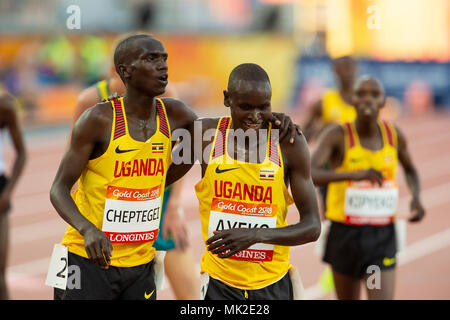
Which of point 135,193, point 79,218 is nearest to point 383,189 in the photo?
point 135,193

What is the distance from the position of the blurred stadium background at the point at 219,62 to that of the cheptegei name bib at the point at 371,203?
2451 millimetres

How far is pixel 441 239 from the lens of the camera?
970cm

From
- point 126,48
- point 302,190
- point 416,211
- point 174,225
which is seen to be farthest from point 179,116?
point 416,211

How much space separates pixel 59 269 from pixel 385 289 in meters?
2.23

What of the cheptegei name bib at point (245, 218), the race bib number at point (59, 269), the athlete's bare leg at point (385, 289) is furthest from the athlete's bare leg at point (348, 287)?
the race bib number at point (59, 269)

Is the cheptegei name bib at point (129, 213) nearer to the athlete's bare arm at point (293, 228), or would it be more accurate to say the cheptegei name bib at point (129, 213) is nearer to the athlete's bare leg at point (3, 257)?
the athlete's bare arm at point (293, 228)

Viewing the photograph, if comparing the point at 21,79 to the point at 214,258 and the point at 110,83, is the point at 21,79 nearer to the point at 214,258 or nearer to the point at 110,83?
the point at 110,83

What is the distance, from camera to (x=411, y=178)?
560cm

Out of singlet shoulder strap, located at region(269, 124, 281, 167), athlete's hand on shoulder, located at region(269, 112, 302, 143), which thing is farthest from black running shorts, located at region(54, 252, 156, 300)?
athlete's hand on shoulder, located at region(269, 112, 302, 143)

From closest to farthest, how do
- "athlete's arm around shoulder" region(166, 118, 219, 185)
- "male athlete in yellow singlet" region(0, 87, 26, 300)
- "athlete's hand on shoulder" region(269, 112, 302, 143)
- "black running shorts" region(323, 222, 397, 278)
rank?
"athlete's hand on shoulder" region(269, 112, 302, 143), "athlete's arm around shoulder" region(166, 118, 219, 185), "black running shorts" region(323, 222, 397, 278), "male athlete in yellow singlet" region(0, 87, 26, 300)

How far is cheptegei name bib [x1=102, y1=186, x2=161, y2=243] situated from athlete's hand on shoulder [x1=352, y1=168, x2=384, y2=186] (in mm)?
1722

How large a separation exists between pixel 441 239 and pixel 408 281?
7.49 ft

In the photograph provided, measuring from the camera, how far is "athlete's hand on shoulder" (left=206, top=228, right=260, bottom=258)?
10.9 feet

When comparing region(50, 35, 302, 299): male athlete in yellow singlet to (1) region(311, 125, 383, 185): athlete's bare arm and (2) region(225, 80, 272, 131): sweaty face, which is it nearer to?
(2) region(225, 80, 272, 131): sweaty face
